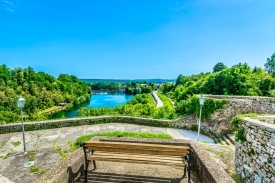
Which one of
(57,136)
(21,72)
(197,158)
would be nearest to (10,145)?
(57,136)

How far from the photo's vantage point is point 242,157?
172 inches

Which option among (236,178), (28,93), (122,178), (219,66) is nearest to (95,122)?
(122,178)

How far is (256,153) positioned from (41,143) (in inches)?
298

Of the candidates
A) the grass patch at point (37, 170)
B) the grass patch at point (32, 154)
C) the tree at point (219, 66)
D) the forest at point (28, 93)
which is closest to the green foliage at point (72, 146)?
the grass patch at point (32, 154)

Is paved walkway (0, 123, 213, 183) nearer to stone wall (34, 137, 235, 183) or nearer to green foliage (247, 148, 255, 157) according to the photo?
stone wall (34, 137, 235, 183)

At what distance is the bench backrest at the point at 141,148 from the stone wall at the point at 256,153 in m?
2.06

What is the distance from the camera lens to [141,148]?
310 centimetres

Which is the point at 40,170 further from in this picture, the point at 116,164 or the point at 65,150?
the point at 116,164

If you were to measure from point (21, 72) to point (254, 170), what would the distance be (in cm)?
5648

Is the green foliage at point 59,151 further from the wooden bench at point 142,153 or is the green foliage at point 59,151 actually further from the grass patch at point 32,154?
the wooden bench at point 142,153

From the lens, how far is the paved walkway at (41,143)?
437cm

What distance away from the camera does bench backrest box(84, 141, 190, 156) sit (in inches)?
117

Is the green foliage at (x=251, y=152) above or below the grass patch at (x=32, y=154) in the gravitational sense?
above

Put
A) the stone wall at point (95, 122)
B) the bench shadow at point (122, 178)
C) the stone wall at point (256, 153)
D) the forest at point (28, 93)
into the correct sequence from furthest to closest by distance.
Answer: the forest at point (28, 93) → the stone wall at point (95, 122) → the stone wall at point (256, 153) → the bench shadow at point (122, 178)
